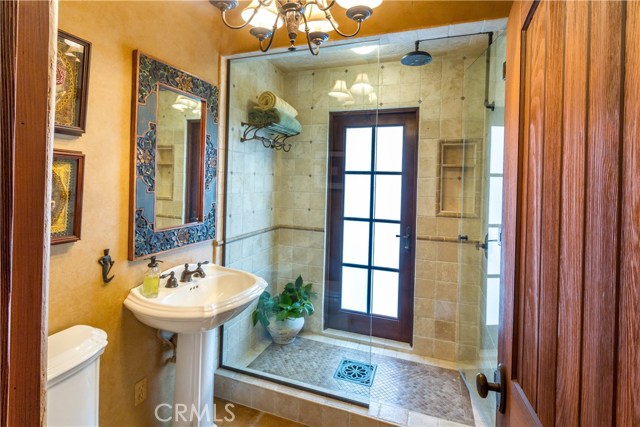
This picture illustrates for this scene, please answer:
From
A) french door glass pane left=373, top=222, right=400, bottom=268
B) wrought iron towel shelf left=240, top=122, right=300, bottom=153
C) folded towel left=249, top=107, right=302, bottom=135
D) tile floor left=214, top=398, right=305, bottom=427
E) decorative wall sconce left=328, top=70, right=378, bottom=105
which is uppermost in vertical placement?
decorative wall sconce left=328, top=70, right=378, bottom=105

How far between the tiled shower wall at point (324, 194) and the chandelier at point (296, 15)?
0.95 m

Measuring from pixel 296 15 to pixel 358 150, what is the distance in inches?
61.1

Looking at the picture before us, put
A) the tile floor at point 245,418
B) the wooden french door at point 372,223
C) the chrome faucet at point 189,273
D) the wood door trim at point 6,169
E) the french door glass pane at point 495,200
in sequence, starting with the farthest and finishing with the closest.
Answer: the wooden french door at point 372,223 → the tile floor at point 245,418 → the chrome faucet at point 189,273 → the french door glass pane at point 495,200 → the wood door trim at point 6,169

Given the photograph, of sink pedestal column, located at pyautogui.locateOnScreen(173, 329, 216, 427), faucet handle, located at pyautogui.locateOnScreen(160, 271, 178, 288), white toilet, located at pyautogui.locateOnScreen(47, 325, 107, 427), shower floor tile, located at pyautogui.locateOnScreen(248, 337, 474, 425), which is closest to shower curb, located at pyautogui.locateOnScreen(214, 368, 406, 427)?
shower floor tile, located at pyautogui.locateOnScreen(248, 337, 474, 425)

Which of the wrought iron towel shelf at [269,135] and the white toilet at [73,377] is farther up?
the wrought iron towel shelf at [269,135]

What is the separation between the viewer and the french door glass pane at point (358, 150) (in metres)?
2.63

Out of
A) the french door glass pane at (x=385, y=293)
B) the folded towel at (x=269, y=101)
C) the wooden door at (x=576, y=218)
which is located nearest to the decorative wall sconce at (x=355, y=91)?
the folded towel at (x=269, y=101)

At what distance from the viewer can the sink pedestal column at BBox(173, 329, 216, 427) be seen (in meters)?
1.68

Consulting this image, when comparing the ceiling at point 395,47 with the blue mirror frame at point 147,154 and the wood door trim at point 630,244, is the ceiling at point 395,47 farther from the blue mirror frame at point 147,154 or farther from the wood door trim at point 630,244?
the wood door trim at point 630,244

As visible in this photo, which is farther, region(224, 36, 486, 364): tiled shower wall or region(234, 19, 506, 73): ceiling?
region(224, 36, 486, 364): tiled shower wall

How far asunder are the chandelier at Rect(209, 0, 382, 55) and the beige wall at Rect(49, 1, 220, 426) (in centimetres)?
58

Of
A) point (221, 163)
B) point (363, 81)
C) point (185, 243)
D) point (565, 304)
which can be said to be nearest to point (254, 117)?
point (221, 163)

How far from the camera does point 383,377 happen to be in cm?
226

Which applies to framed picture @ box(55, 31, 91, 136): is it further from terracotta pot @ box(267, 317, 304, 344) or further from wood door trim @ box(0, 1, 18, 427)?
terracotta pot @ box(267, 317, 304, 344)
